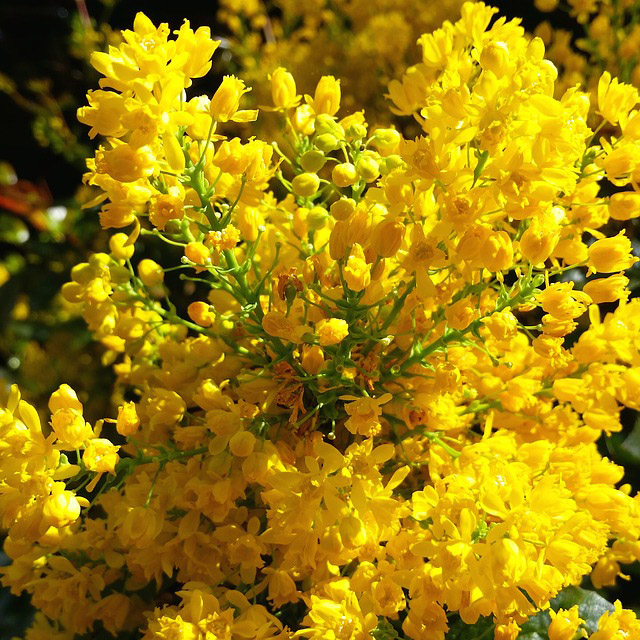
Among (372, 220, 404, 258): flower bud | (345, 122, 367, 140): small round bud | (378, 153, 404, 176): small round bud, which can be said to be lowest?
(372, 220, 404, 258): flower bud

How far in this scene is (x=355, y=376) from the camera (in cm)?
59

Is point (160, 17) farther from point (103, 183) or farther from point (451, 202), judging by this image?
point (451, 202)

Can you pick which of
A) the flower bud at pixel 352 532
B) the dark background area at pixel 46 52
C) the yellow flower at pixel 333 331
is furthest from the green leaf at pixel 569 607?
the dark background area at pixel 46 52

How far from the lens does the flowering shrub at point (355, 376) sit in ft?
1.68

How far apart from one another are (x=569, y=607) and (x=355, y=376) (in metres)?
0.31

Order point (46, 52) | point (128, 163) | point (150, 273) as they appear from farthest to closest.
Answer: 1. point (46, 52)
2. point (150, 273)
3. point (128, 163)

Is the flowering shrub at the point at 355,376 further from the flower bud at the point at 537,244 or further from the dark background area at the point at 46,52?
the dark background area at the point at 46,52

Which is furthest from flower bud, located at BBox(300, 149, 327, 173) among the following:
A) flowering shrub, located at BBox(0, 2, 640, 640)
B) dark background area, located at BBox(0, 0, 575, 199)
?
dark background area, located at BBox(0, 0, 575, 199)

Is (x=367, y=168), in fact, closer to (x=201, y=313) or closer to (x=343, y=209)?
(x=343, y=209)

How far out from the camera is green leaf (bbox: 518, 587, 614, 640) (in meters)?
0.67

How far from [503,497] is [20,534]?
34 cm

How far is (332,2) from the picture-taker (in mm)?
1650

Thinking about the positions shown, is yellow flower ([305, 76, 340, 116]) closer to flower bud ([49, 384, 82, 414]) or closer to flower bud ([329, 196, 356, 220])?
flower bud ([329, 196, 356, 220])

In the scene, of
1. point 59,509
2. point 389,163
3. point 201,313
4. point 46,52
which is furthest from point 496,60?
point 46,52
